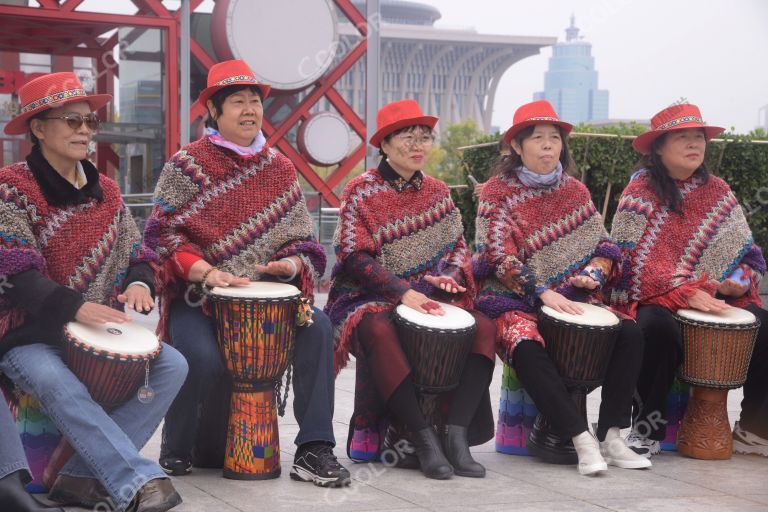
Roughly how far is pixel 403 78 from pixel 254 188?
113921 millimetres

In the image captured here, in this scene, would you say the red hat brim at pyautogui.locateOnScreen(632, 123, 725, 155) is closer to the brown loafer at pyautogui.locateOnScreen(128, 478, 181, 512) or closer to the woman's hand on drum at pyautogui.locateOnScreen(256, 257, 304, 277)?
the woman's hand on drum at pyautogui.locateOnScreen(256, 257, 304, 277)

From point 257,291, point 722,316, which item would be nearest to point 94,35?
point 257,291

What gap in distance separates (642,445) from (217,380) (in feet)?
6.72

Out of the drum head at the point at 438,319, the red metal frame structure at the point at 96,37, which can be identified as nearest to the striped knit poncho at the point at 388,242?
the drum head at the point at 438,319

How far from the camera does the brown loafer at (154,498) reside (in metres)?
3.65

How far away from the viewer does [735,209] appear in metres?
5.39

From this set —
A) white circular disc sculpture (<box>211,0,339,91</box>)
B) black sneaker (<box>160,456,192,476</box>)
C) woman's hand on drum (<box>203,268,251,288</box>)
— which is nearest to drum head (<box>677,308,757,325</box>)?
woman's hand on drum (<box>203,268,251,288</box>)

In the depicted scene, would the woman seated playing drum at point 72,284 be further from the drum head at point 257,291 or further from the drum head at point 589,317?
the drum head at point 589,317

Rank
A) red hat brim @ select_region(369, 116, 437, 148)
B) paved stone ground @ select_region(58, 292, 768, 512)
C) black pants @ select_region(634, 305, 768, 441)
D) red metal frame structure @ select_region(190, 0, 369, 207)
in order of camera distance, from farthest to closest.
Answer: red metal frame structure @ select_region(190, 0, 369, 207)
black pants @ select_region(634, 305, 768, 441)
red hat brim @ select_region(369, 116, 437, 148)
paved stone ground @ select_region(58, 292, 768, 512)

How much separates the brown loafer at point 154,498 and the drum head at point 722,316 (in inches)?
101

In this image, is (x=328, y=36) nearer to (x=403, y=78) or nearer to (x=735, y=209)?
(x=735, y=209)

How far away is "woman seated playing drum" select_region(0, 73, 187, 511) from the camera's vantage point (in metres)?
3.73

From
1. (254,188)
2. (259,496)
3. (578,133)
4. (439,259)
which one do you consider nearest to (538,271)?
(439,259)

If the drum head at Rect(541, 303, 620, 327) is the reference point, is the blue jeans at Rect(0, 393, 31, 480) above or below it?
below
